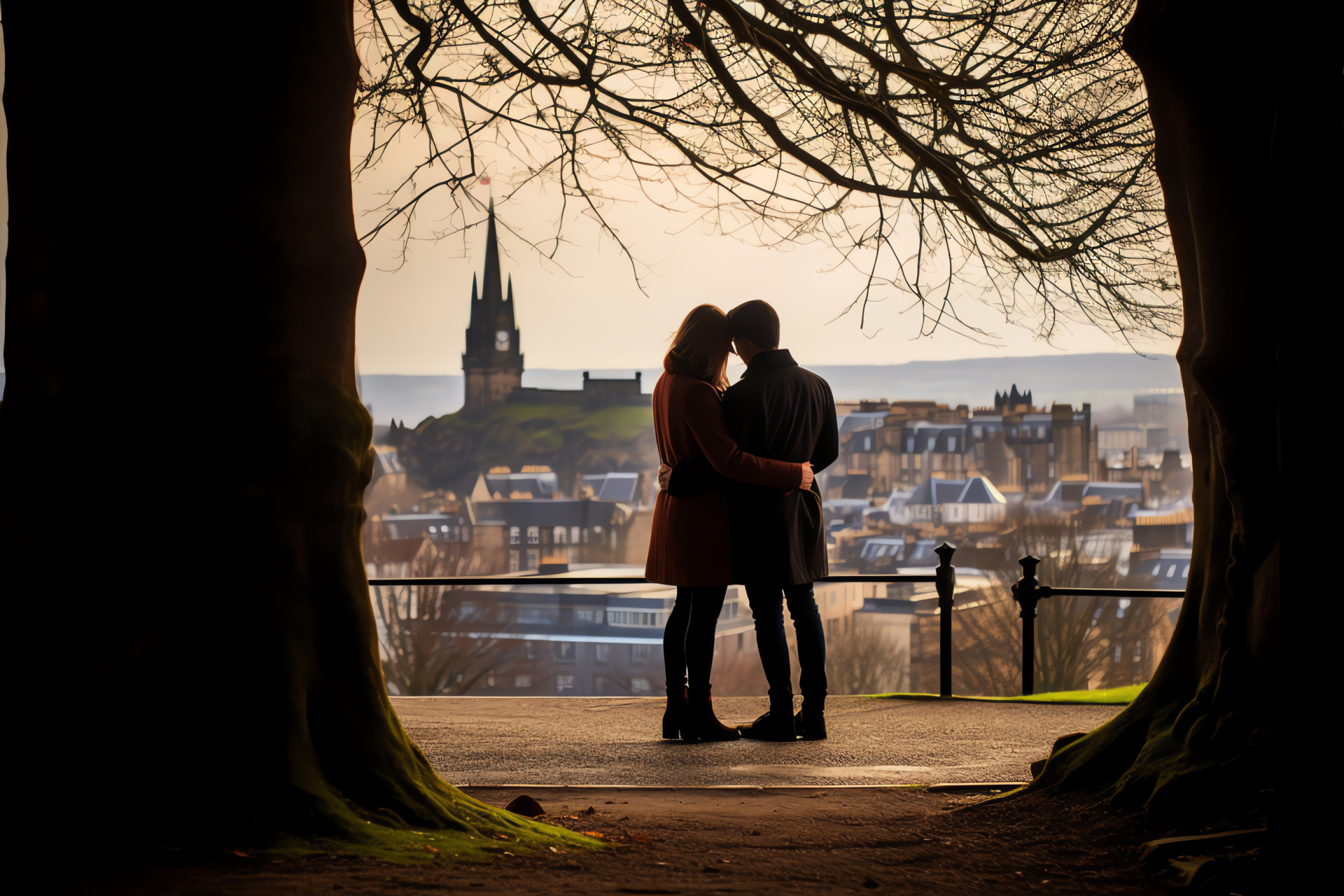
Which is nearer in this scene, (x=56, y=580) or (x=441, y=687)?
(x=56, y=580)

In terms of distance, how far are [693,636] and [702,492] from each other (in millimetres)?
560

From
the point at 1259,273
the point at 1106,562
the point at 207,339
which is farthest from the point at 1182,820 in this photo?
the point at 1106,562

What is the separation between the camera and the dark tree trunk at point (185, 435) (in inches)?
90.4

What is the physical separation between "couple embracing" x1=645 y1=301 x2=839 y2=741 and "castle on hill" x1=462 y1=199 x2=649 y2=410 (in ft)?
144

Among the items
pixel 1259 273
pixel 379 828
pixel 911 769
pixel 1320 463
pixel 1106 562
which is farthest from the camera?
pixel 1106 562

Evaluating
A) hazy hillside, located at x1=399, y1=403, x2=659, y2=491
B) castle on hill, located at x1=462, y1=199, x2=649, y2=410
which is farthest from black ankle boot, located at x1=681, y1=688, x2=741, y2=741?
castle on hill, located at x1=462, y1=199, x2=649, y2=410

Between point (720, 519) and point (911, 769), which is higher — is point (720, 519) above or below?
above

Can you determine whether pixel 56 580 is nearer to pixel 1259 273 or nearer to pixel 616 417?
pixel 1259 273

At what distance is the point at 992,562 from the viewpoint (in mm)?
46656

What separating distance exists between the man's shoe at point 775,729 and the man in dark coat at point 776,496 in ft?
0.18

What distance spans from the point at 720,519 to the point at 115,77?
249 cm

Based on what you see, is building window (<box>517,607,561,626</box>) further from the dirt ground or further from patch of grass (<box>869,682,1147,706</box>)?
the dirt ground

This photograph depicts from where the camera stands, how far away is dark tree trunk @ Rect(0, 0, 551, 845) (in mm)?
2297

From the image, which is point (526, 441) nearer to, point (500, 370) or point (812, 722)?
point (500, 370)
